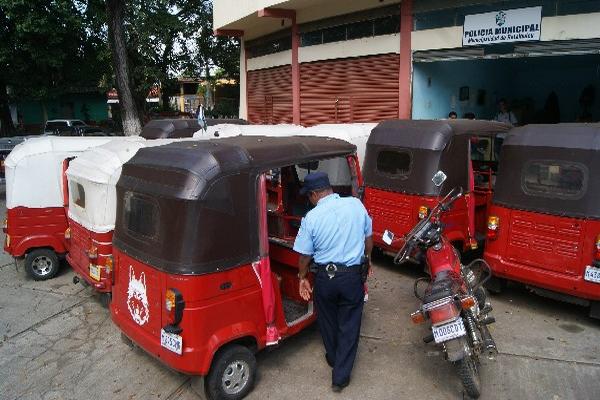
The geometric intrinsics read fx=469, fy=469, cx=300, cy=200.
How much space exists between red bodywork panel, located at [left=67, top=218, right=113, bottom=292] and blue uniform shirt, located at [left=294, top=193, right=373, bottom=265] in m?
2.06

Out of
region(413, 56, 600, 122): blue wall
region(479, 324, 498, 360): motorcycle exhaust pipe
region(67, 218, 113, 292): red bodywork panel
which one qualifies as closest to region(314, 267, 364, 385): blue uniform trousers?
region(479, 324, 498, 360): motorcycle exhaust pipe

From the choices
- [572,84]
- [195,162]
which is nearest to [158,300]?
[195,162]

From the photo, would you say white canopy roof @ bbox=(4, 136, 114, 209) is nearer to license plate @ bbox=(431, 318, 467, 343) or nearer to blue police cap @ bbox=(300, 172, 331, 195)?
blue police cap @ bbox=(300, 172, 331, 195)

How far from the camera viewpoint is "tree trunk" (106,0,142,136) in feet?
46.9

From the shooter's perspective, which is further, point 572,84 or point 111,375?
point 572,84

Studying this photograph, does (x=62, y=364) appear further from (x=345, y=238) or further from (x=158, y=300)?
(x=345, y=238)

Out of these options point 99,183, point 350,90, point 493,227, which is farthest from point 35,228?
point 350,90

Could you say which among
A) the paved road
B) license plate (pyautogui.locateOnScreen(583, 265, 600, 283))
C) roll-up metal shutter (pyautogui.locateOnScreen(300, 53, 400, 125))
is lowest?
the paved road

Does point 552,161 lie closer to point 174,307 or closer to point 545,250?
point 545,250

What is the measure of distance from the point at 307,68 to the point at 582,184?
10613mm

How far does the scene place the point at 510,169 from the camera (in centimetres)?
561

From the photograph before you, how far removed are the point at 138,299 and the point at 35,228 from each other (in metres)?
3.49

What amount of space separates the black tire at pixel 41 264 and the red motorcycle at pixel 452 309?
510cm

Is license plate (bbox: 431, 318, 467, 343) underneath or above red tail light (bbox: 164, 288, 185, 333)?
underneath
